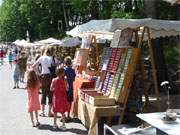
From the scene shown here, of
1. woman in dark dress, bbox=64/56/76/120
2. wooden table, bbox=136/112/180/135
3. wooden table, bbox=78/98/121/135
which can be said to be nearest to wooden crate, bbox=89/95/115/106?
wooden table, bbox=78/98/121/135

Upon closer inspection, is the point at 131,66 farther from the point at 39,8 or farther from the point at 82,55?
the point at 39,8

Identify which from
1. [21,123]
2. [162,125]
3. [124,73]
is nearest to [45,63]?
[21,123]

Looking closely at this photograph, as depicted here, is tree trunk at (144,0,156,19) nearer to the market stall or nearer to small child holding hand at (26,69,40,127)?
the market stall

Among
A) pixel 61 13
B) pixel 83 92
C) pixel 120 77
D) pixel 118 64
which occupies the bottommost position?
pixel 83 92

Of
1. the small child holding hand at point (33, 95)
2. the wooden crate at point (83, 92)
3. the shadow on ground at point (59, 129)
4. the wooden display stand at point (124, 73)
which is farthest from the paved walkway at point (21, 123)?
the wooden display stand at point (124, 73)

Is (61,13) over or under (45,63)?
under

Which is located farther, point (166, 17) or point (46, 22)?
point (46, 22)

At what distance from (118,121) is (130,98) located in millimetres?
623

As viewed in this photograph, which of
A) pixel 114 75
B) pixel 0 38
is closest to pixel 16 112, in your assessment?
pixel 114 75

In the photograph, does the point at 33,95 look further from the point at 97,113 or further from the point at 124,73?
the point at 124,73

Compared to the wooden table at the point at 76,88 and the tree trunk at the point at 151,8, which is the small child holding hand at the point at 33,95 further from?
the tree trunk at the point at 151,8

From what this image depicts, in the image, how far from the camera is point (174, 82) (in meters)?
16.8

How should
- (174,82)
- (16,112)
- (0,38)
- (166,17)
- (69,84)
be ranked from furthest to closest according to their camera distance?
(0,38)
(166,17)
(174,82)
(16,112)
(69,84)

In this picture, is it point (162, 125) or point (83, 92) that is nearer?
point (162, 125)
